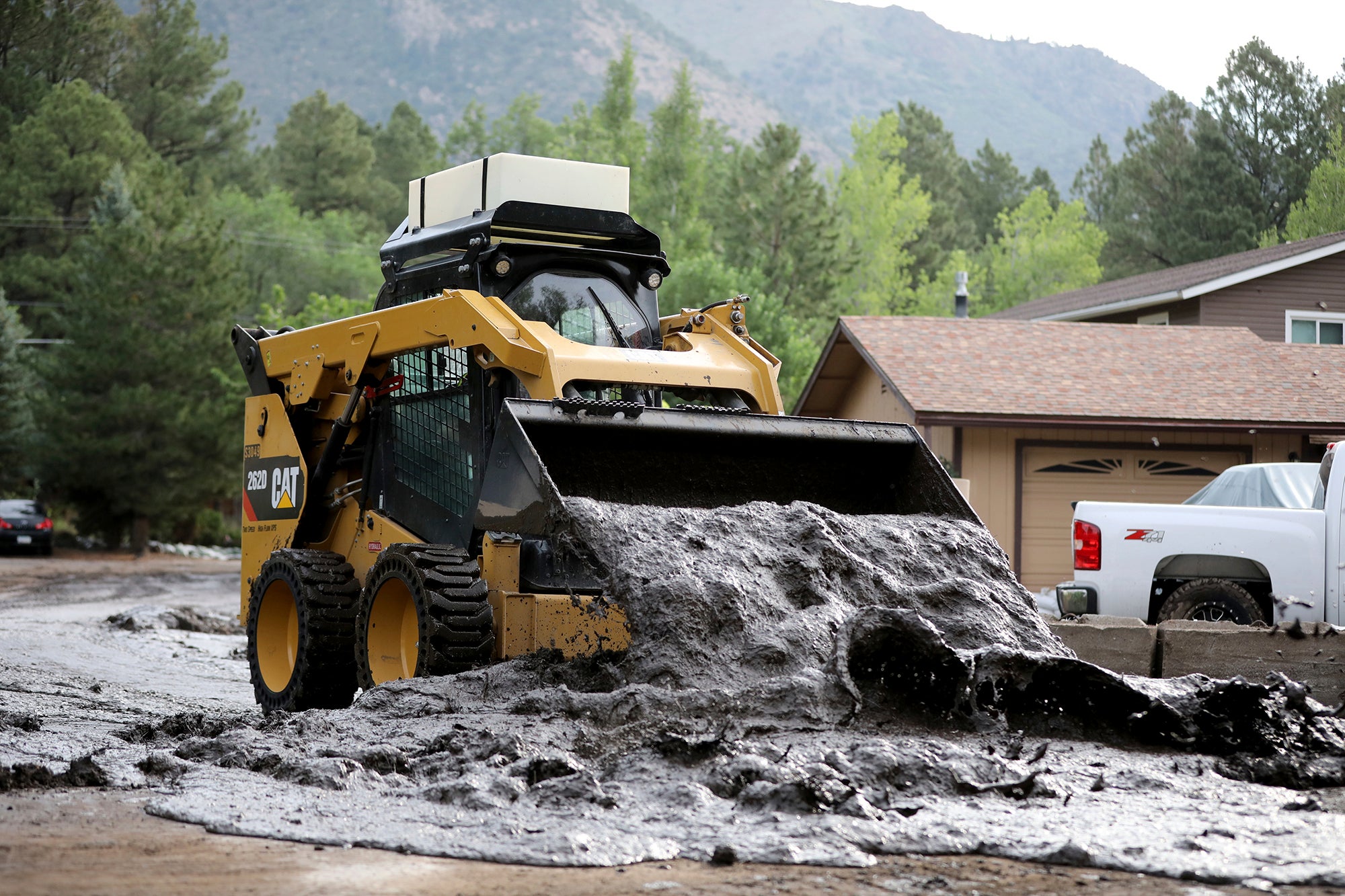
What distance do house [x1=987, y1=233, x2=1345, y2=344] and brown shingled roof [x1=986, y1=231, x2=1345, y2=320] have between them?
0.03 metres

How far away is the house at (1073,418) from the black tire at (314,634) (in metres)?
12.0

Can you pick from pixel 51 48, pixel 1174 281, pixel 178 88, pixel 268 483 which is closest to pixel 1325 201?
pixel 1174 281

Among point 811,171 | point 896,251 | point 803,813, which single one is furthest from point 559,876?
point 896,251

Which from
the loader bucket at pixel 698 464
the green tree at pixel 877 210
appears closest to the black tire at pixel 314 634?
the loader bucket at pixel 698 464

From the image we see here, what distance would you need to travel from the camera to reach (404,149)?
73688mm

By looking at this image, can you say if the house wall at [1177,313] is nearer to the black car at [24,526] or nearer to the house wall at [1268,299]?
the house wall at [1268,299]

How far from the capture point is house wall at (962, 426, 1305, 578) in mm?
21141

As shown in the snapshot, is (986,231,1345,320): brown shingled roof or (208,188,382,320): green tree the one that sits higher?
(208,188,382,320): green tree

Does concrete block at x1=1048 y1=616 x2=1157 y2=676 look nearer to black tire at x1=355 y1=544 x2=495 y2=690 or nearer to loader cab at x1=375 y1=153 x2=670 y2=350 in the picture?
loader cab at x1=375 y1=153 x2=670 y2=350

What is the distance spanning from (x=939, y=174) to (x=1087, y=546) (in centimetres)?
5873

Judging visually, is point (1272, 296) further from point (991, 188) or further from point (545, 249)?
point (991, 188)

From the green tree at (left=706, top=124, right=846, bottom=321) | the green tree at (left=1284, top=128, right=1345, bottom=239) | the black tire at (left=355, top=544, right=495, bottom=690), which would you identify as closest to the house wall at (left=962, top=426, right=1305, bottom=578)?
the green tree at (left=1284, top=128, right=1345, bottom=239)

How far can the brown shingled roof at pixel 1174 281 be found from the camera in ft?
90.7

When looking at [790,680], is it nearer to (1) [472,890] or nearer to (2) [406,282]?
(1) [472,890]
